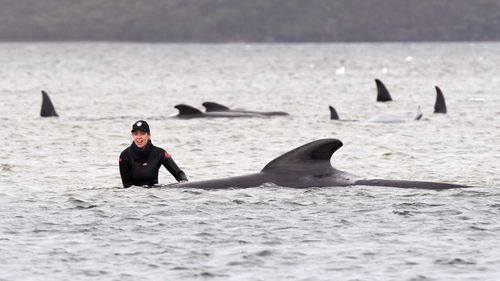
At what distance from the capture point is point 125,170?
2094cm

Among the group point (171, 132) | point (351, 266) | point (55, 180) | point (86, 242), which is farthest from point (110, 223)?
point (171, 132)

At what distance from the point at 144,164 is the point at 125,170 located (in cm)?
35

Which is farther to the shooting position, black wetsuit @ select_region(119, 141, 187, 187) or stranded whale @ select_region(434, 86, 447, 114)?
stranded whale @ select_region(434, 86, 447, 114)

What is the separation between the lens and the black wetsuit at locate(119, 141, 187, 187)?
67.6ft

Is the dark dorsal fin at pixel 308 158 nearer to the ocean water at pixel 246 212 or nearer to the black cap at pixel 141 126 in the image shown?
the ocean water at pixel 246 212

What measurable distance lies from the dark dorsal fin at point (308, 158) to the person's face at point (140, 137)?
6.75ft

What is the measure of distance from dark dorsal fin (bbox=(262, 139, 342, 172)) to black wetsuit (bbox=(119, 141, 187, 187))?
5.07 feet

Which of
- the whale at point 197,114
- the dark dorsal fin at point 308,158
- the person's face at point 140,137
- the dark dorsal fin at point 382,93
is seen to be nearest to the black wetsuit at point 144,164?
the person's face at point 140,137

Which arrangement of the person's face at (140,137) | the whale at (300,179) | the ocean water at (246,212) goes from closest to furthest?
the ocean water at (246,212), the person's face at (140,137), the whale at (300,179)

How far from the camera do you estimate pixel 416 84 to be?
74812mm

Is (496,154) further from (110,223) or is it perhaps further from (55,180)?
(110,223)

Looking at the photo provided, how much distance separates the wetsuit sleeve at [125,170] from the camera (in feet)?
67.8

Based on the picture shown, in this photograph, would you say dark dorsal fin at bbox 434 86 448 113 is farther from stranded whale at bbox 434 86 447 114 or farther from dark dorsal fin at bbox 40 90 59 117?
dark dorsal fin at bbox 40 90 59 117

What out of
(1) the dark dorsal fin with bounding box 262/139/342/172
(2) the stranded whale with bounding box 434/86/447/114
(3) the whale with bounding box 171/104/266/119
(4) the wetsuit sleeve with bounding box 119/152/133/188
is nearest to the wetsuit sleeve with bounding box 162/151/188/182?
(4) the wetsuit sleeve with bounding box 119/152/133/188
